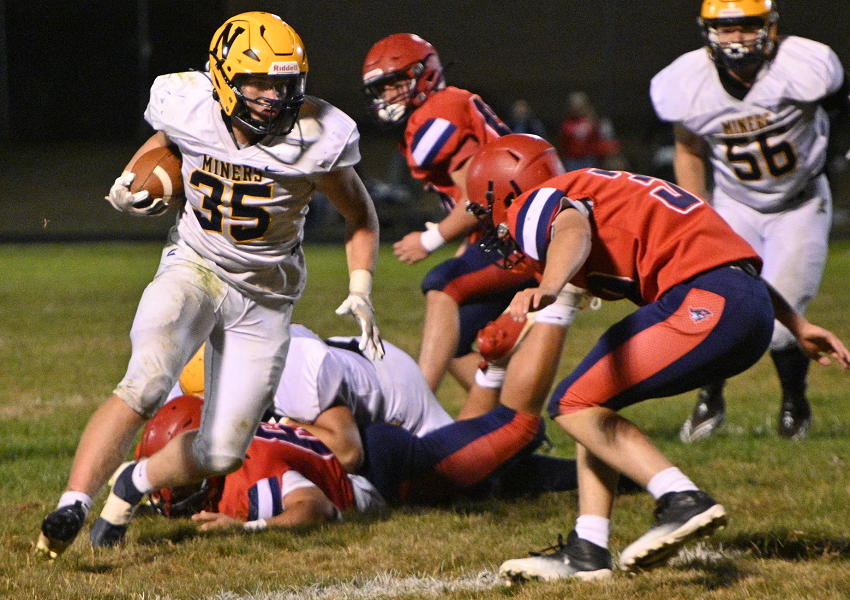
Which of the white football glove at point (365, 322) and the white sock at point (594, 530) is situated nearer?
the white sock at point (594, 530)

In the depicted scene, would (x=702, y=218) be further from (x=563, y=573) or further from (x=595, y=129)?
(x=595, y=129)

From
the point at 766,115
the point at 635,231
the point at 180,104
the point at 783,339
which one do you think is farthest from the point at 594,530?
the point at 766,115

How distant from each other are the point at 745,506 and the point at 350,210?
1.70 m

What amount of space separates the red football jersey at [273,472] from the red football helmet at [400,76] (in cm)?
208

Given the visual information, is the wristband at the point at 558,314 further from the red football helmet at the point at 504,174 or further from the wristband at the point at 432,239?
the wristband at the point at 432,239

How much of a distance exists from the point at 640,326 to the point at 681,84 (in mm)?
2363

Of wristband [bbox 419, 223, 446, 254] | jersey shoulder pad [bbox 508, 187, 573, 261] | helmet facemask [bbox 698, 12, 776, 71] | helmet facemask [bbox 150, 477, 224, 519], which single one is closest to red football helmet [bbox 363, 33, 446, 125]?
wristband [bbox 419, 223, 446, 254]

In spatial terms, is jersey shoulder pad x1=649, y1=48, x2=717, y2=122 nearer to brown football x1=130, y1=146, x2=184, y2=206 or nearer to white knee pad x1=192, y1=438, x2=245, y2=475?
brown football x1=130, y1=146, x2=184, y2=206

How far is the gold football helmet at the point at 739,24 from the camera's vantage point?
4.62 metres

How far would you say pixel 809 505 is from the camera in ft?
12.7

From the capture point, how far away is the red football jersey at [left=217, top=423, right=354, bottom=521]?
12.4ft

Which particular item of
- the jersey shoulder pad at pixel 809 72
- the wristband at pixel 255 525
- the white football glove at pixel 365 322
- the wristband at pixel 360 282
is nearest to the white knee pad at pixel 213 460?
the wristband at pixel 255 525

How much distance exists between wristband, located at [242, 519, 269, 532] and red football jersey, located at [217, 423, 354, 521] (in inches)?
2.6

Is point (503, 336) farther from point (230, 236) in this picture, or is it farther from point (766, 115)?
point (766, 115)
